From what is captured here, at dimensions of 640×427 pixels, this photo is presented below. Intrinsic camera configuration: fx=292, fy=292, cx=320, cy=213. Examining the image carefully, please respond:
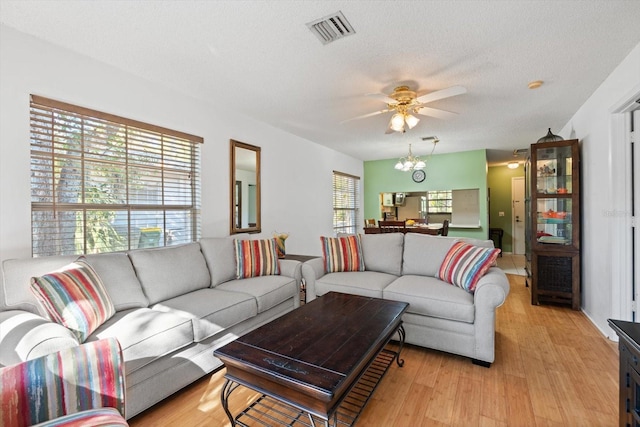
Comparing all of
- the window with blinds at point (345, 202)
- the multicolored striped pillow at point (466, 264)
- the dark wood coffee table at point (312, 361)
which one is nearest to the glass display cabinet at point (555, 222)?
the multicolored striped pillow at point (466, 264)

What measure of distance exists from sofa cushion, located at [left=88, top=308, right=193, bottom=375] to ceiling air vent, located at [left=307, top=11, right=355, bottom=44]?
2210 millimetres

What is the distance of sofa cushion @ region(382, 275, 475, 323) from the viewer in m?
2.34

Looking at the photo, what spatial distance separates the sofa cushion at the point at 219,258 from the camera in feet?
9.42

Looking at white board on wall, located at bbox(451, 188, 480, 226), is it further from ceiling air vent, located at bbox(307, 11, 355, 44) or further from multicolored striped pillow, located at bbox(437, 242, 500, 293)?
ceiling air vent, located at bbox(307, 11, 355, 44)

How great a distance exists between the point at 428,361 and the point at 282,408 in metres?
1.26

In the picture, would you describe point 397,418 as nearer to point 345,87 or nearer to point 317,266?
point 317,266

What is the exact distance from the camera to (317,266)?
3.24m

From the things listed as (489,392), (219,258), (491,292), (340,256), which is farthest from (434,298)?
(219,258)

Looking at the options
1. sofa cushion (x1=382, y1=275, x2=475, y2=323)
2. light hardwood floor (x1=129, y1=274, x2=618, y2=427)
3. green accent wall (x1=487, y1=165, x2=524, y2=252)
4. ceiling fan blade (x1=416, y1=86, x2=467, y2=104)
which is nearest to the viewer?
light hardwood floor (x1=129, y1=274, x2=618, y2=427)

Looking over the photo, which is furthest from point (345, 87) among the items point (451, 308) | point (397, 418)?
point (397, 418)

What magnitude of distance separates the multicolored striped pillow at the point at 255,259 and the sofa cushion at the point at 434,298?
4.09ft

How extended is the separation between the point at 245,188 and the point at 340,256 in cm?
160

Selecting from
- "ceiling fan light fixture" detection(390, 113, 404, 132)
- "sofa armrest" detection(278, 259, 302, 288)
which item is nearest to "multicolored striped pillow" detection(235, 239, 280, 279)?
"sofa armrest" detection(278, 259, 302, 288)

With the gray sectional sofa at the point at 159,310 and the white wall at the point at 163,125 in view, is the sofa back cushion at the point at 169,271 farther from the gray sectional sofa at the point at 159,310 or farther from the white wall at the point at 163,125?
the white wall at the point at 163,125
